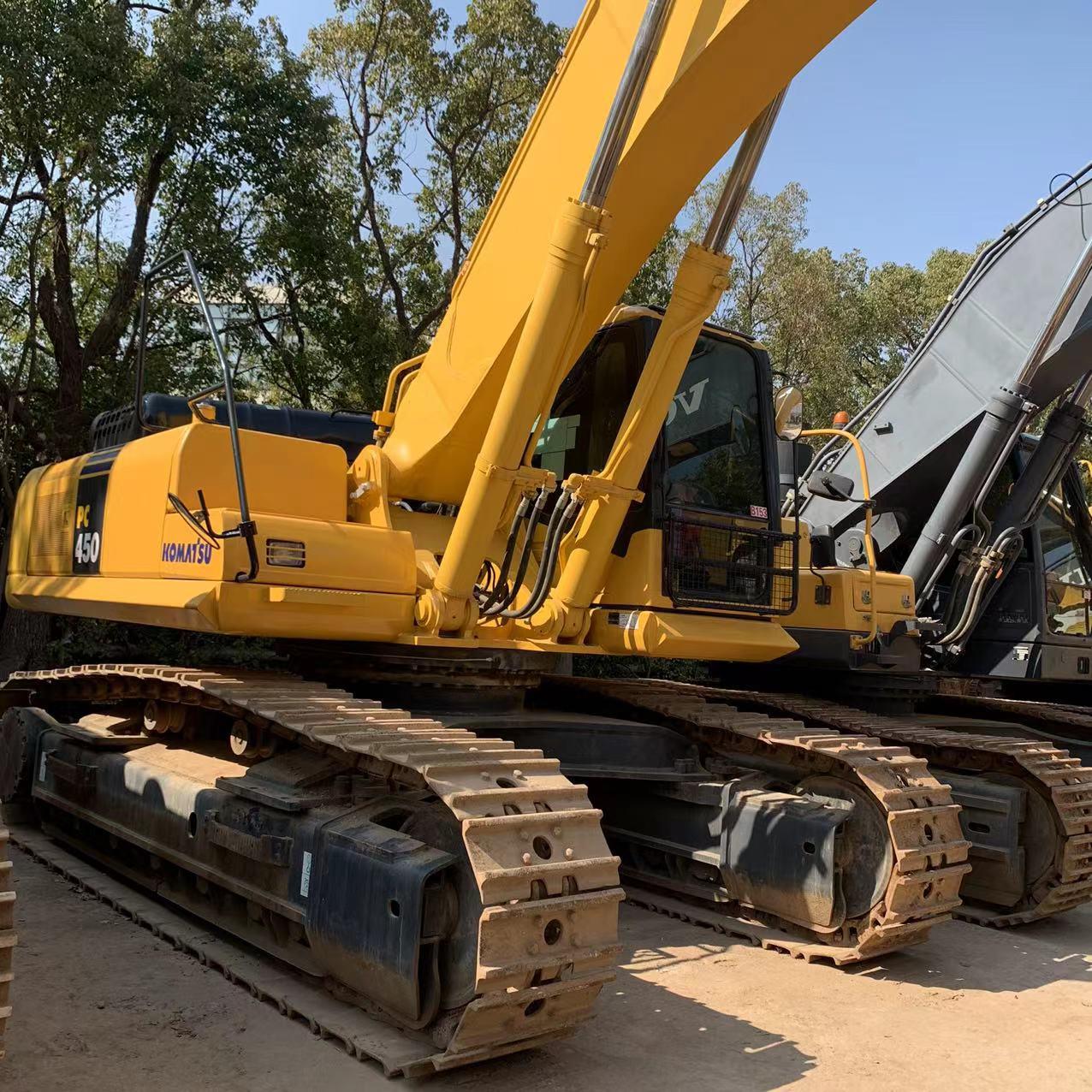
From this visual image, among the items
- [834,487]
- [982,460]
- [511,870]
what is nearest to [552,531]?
[834,487]

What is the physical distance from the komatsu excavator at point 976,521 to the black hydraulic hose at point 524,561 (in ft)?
7.54

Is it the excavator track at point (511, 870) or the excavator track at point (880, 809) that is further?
the excavator track at point (880, 809)

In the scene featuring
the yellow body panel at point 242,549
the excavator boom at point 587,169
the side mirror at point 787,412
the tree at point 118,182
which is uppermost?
the tree at point 118,182

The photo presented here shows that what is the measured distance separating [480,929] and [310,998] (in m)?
1.29

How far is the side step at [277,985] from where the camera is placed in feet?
12.8

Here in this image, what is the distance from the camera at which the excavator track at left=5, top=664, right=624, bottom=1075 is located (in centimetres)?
364

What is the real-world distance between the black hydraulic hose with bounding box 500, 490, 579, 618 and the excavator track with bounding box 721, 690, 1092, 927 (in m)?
2.28

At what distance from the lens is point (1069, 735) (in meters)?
8.85

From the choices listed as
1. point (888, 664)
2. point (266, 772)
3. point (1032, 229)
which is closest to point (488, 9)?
point (1032, 229)

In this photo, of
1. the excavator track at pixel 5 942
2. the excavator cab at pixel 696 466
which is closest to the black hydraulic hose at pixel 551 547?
the excavator cab at pixel 696 466

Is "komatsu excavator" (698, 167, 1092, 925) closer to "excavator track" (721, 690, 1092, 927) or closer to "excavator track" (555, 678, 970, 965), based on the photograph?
"excavator track" (721, 690, 1092, 927)

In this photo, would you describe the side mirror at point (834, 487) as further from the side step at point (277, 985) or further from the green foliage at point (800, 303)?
the green foliage at point (800, 303)

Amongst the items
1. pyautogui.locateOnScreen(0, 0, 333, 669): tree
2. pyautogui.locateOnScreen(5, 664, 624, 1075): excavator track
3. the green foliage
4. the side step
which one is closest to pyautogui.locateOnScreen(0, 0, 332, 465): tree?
pyautogui.locateOnScreen(0, 0, 333, 669): tree

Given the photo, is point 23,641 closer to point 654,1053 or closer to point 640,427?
point 640,427
